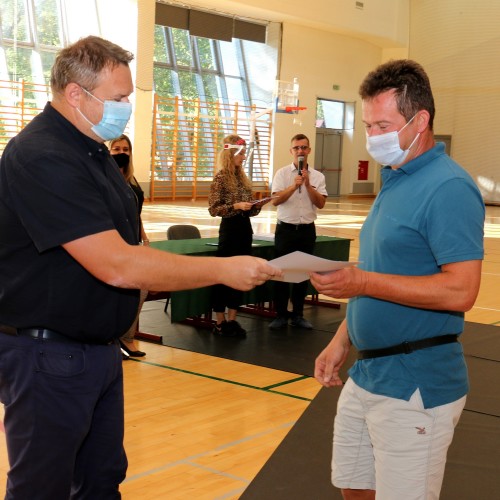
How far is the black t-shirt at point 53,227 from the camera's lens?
2.12 meters

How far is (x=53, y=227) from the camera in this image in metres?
2.12

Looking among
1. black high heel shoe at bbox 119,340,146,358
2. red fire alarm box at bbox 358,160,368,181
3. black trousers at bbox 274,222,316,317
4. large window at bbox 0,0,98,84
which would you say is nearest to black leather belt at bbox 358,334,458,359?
black high heel shoe at bbox 119,340,146,358

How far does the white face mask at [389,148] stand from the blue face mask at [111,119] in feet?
2.50

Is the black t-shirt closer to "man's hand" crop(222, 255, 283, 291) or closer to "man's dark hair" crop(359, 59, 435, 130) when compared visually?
"man's hand" crop(222, 255, 283, 291)

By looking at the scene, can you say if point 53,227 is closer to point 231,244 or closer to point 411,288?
point 411,288

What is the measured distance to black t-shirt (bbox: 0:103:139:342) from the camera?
6.97 feet

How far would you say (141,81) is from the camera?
19.7 m

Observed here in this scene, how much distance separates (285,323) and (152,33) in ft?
44.6

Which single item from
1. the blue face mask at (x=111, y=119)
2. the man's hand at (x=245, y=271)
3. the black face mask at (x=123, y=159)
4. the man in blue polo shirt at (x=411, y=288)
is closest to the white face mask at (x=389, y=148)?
the man in blue polo shirt at (x=411, y=288)

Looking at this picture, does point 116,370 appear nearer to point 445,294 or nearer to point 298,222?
point 445,294

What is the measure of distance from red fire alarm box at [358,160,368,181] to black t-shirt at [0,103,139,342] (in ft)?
84.1

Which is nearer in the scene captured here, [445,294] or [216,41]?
[445,294]

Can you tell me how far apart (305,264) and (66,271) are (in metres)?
0.67

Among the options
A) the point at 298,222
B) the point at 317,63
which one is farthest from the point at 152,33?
the point at 298,222
